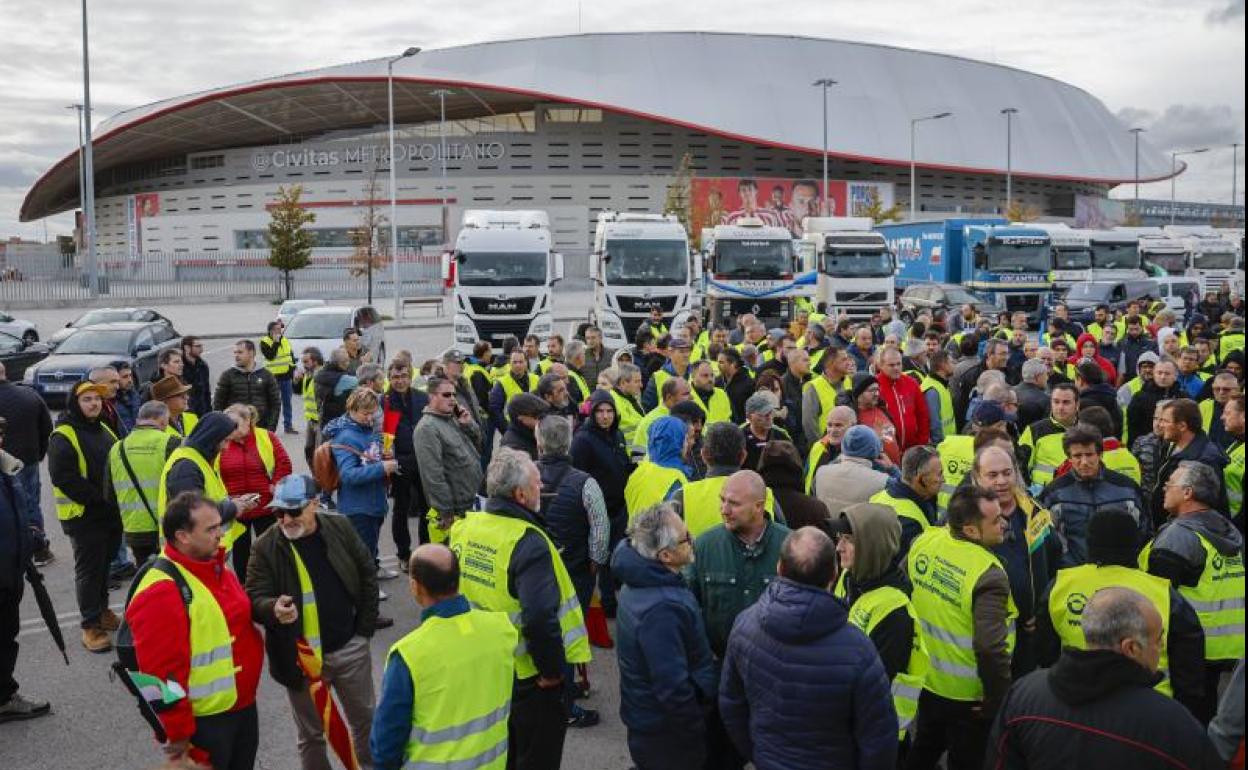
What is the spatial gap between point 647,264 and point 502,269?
293 centimetres

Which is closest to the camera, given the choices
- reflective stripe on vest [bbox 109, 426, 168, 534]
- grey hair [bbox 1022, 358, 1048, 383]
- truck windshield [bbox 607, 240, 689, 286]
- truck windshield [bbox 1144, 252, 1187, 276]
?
reflective stripe on vest [bbox 109, 426, 168, 534]

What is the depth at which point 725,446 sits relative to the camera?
194 inches

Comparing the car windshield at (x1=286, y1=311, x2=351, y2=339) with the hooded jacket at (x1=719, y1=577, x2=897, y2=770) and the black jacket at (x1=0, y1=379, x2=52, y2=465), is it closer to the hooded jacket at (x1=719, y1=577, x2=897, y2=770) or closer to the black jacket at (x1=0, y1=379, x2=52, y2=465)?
the black jacket at (x1=0, y1=379, x2=52, y2=465)

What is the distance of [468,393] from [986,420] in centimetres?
442

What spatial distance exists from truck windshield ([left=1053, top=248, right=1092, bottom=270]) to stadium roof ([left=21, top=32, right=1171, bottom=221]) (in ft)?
134

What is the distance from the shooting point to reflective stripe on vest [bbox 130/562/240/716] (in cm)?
397

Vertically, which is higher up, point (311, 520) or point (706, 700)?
point (311, 520)

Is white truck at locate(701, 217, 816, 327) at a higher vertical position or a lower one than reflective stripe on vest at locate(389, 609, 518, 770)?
higher

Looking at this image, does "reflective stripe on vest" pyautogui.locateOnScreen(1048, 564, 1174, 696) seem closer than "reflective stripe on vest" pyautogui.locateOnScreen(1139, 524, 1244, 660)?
Yes

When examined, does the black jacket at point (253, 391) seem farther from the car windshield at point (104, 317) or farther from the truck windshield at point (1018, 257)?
the truck windshield at point (1018, 257)

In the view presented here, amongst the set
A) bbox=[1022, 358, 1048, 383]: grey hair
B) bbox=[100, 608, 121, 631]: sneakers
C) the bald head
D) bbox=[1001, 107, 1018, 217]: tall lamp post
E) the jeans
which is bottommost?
bbox=[100, 608, 121, 631]: sneakers

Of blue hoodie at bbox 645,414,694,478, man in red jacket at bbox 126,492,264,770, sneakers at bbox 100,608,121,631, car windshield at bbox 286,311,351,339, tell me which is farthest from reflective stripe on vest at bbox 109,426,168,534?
car windshield at bbox 286,311,351,339

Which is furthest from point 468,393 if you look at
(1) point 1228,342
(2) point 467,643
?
(1) point 1228,342

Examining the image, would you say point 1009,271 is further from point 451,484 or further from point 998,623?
point 998,623
